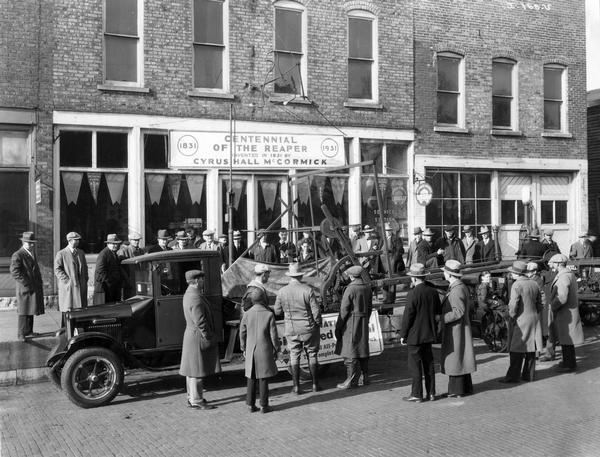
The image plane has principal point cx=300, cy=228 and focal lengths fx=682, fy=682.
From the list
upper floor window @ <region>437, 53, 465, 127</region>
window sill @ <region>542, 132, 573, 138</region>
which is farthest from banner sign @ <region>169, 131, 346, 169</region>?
window sill @ <region>542, 132, 573, 138</region>

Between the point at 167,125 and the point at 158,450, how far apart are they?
405 inches

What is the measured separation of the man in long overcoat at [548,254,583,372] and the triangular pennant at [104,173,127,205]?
9.48 metres

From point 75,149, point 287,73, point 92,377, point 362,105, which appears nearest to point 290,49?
point 287,73

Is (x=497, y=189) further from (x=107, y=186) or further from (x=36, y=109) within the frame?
(x=36, y=109)

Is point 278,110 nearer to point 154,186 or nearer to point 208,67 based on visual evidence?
point 208,67

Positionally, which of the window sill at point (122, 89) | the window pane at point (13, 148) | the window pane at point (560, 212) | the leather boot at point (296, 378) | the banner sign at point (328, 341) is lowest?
the leather boot at point (296, 378)

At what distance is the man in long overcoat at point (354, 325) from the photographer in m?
9.48

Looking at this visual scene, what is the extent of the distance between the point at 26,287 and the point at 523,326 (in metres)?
7.95

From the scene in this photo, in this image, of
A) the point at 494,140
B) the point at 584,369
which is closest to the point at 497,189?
the point at 494,140

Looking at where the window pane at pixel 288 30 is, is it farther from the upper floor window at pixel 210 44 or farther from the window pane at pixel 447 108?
the window pane at pixel 447 108

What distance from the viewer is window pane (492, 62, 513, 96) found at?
20.1 metres

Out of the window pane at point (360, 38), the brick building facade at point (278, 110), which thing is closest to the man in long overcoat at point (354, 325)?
the brick building facade at point (278, 110)

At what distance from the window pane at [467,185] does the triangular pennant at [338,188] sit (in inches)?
149

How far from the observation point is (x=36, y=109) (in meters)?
14.7
